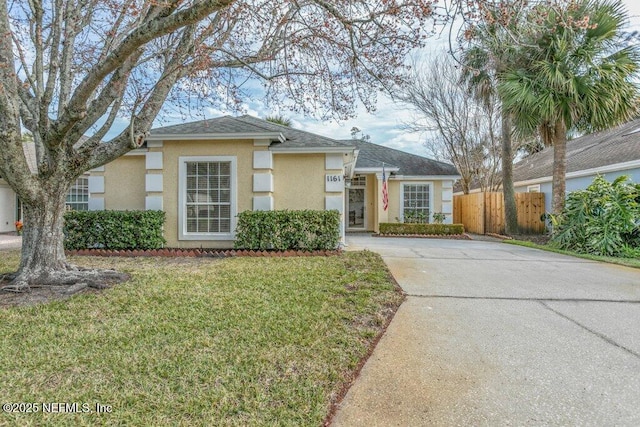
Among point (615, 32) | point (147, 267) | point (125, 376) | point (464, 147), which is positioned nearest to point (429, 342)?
point (125, 376)

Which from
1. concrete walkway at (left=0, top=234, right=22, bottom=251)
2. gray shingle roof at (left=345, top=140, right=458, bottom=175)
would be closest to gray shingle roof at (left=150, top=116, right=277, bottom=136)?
concrete walkway at (left=0, top=234, right=22, bottom=251)

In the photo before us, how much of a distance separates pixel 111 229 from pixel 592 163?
17.3 metres

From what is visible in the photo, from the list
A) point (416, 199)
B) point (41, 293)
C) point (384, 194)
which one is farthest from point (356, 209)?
point (41, 293)

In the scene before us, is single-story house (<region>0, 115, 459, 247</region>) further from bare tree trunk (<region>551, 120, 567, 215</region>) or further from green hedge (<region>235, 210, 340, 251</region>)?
bare tree trunk (<region>551, 120, 567, 215</region>)

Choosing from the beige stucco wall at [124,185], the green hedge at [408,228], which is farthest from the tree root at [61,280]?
the green hedge at [408,228]

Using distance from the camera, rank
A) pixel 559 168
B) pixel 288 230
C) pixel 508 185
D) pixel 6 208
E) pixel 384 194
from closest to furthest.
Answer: pixel 288 230
pixel 559 168
pixel 508 185
pixel 384 194
pixel 6 208

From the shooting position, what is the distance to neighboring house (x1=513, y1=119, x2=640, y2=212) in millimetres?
12234

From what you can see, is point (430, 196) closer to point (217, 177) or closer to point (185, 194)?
point (217, 177)

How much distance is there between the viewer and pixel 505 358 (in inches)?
126

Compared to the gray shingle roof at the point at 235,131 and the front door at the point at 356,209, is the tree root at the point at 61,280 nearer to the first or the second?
the gray shingle roof at the point at 235,131

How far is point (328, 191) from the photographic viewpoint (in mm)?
9680

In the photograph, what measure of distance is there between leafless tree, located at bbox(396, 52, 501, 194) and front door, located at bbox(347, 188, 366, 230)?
4.50 meters

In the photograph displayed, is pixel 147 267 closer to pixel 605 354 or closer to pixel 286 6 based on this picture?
pixel 286 6

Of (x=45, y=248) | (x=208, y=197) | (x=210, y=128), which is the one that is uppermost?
(x=210, y=128)
